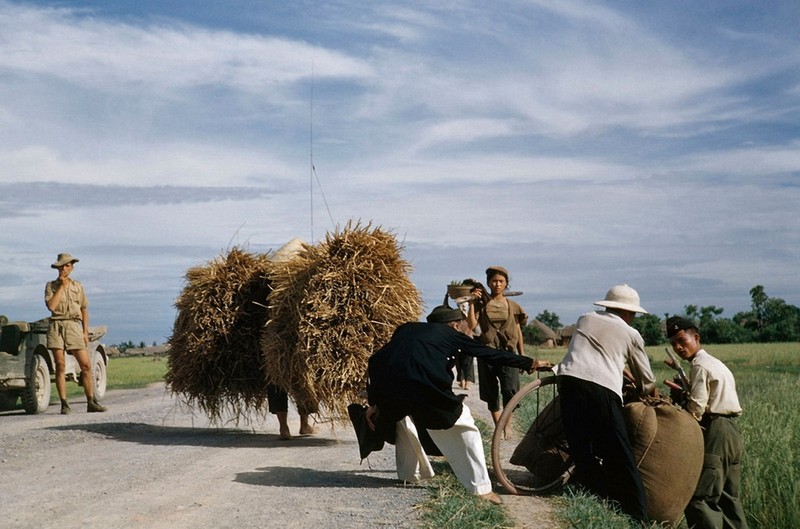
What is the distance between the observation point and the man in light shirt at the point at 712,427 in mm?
8305

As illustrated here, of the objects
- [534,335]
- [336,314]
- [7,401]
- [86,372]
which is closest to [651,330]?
[534,335]

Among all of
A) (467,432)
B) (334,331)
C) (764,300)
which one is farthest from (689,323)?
(764,300)

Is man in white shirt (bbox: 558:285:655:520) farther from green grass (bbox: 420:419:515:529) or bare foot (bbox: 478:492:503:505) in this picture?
green grass (bbox: 420:419:515:529)

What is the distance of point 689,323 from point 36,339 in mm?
12577

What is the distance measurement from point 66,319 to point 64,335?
27cm

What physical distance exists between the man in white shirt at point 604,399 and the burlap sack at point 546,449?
50 cm

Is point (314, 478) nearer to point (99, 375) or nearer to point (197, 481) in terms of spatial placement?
point (197, 481)

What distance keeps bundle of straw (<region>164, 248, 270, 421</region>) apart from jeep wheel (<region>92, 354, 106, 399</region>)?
8.84 meters

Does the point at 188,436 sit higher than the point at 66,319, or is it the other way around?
the point at 66,319

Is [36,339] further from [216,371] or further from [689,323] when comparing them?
[689,323]

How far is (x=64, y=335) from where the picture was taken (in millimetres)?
15125

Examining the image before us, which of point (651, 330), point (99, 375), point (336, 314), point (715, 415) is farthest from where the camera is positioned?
point (651, 330)

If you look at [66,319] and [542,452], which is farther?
[66,319]

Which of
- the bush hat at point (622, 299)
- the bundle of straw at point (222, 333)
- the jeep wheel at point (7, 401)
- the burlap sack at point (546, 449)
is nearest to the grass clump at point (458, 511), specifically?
the burlap sack at point (546, 449)
